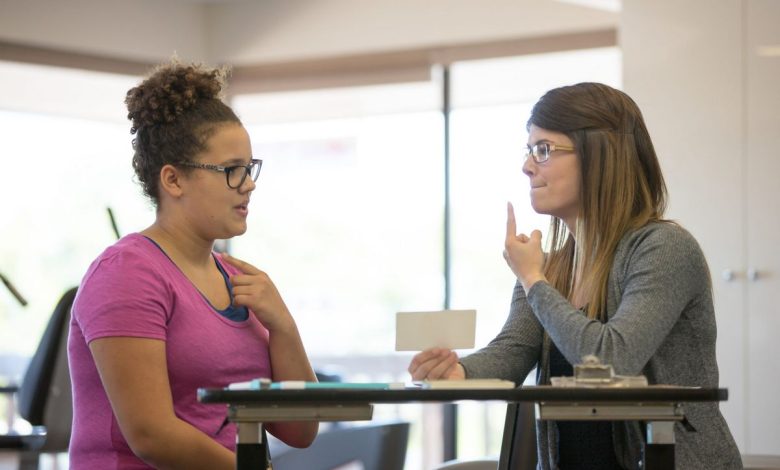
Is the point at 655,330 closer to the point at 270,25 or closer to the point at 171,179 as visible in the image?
the point at 171,179

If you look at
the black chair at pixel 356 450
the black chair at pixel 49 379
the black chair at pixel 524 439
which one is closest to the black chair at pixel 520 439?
the black chair at pixel 524 439

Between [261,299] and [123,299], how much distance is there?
0.25 metres

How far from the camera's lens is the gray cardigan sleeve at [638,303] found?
1.61m

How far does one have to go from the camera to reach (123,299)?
65.0 inches

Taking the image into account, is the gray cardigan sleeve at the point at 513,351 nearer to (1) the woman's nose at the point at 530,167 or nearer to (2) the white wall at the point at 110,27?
(1) the woman's nose at the point at 530,167

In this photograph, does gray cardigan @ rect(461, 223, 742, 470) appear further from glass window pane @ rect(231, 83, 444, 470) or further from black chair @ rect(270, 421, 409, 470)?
glass window pane @ rect(231, 83, 444, 470)

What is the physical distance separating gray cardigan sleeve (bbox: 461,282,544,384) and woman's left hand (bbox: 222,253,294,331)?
335 mm

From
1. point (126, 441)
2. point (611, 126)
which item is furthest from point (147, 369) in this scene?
point (611, 126)

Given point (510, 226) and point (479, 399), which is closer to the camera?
point (479, 399)

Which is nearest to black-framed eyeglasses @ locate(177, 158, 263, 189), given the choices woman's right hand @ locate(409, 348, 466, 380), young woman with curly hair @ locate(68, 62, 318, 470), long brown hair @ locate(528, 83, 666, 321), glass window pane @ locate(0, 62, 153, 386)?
young woman with curly hair @ locate(68, 62, 318, 470)

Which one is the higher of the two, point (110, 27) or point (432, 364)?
point (110, 27)

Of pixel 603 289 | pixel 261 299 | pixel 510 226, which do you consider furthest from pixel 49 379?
pixel 603 289

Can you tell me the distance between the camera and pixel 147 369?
1.63 meters

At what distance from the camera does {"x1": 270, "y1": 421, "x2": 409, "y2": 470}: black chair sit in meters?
3.53
